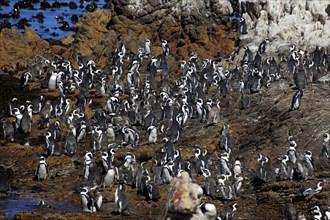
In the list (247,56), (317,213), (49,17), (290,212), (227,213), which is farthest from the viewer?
(49,17)

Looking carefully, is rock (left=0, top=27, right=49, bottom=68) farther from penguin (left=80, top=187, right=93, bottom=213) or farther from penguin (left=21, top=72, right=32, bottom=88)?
penguin (left=80, top=187, right=93, bottom=213)

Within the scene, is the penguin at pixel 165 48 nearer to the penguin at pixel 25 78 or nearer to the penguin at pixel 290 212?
the penguin at pixel 25 78

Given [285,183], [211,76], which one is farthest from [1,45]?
[285,183]

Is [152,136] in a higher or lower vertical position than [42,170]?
higher

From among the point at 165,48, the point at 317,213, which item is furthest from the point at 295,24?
the point at 317,213

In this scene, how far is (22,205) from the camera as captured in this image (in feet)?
73.9

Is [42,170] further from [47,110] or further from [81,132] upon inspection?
[47,110]

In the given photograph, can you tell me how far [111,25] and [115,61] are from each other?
435 cm

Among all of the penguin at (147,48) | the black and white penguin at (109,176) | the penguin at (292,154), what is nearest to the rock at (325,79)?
the penguin at (292,154)

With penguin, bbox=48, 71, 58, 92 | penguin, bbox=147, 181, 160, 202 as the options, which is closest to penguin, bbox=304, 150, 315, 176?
penguin, bbox=147, 181, 160, 202

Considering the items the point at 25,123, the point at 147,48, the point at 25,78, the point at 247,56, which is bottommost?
the point at 25,123

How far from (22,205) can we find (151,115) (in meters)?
7.68

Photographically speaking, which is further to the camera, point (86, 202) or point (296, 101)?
point (296, 101)

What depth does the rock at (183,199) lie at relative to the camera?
40.5 feet
